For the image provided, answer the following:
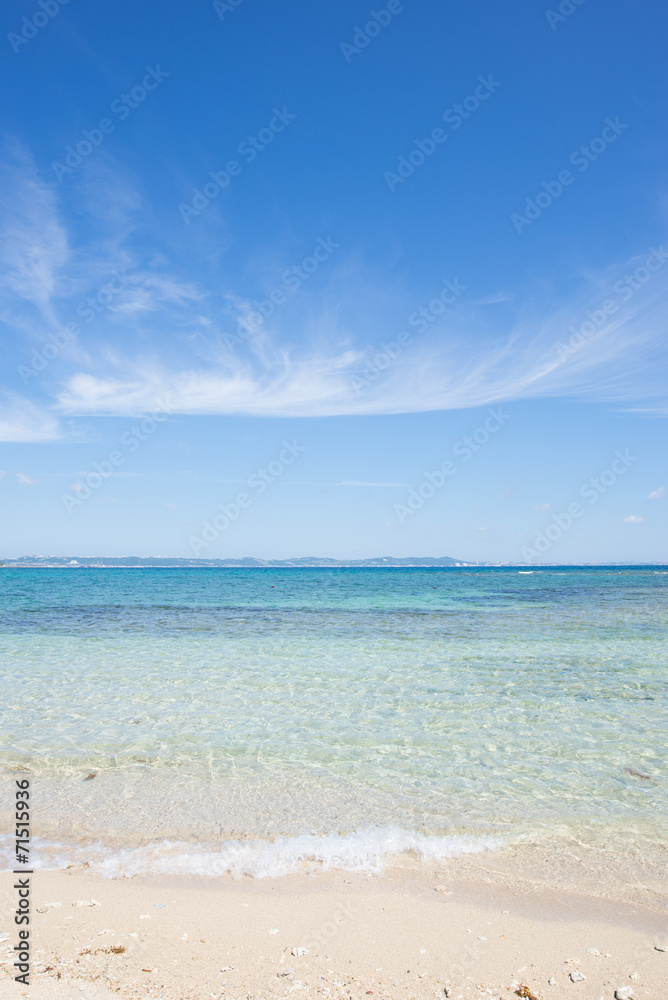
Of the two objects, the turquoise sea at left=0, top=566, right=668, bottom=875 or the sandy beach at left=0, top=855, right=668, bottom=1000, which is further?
the turquoise sea at left=0, top=566, right=668, bottom=875

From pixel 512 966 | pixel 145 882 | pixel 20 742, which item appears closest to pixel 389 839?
pixel 512 966

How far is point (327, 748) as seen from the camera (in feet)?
29.7

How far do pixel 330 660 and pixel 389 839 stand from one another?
34.9 ft

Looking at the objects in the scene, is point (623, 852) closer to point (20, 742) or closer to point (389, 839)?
point (389, 839)

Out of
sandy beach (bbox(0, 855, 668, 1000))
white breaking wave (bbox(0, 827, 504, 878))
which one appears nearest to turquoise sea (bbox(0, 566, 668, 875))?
white breaking wave (bbox(0, 827, 504, 878))

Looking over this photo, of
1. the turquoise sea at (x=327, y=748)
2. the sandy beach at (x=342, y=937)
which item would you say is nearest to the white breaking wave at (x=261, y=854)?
the turquoise sea at (x=327, y=748)

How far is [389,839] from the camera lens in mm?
6074

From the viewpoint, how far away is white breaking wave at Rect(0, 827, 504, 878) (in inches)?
215

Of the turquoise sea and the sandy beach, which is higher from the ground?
the sandy beach

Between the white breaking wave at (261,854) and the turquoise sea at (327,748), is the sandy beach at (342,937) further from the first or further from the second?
the turquoise sea at (327,748)

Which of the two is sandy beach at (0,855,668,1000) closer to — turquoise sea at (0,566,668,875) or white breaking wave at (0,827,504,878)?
white breaking wave at (0,827,504,878)

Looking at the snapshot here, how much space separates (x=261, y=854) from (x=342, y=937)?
1.57 metres

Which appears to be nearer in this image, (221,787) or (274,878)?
(274,878)

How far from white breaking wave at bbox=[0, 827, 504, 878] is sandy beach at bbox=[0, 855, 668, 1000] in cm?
19
